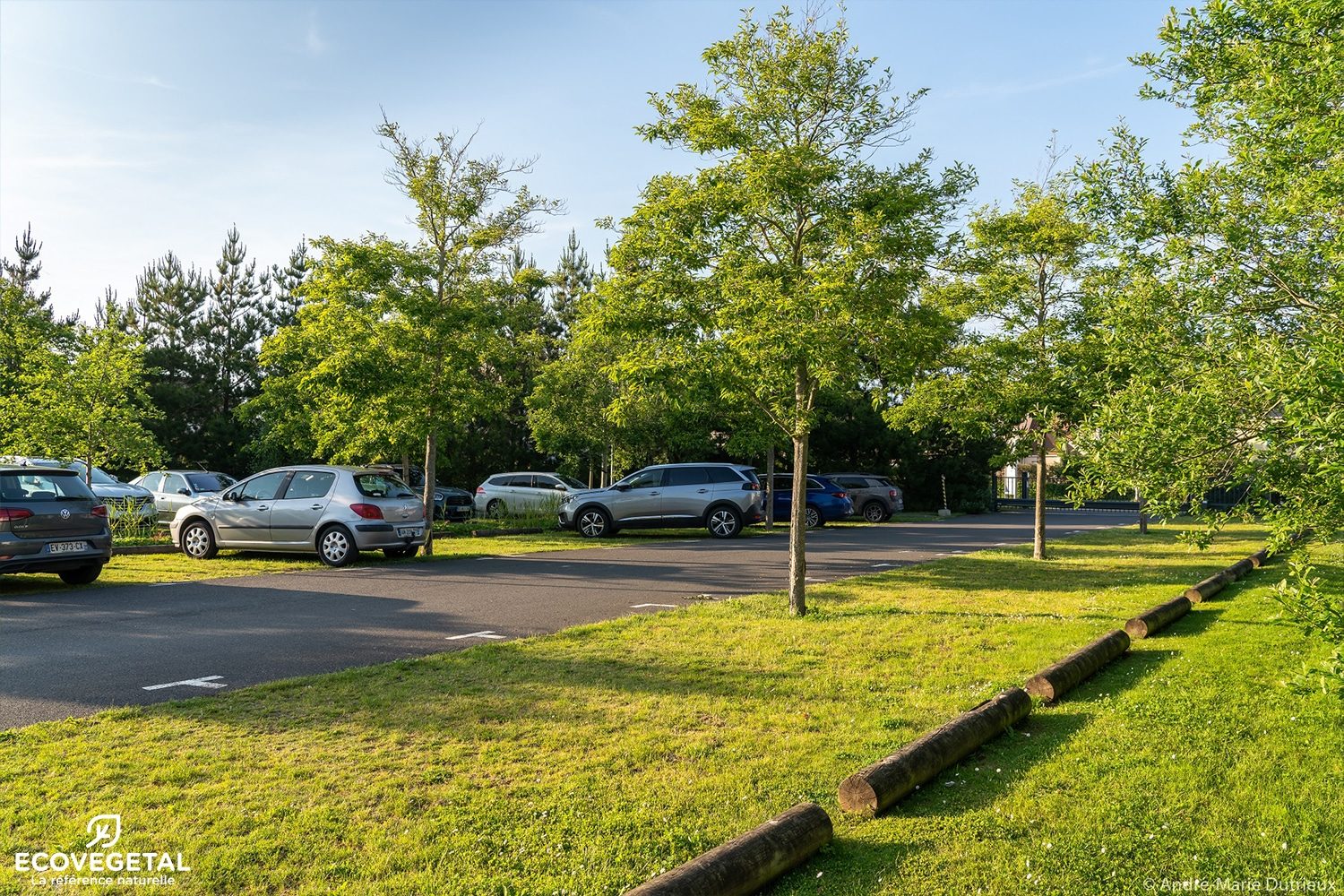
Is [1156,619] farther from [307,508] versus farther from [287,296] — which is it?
[287,296]

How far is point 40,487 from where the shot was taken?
11656 mm

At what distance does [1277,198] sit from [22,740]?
8.66 m

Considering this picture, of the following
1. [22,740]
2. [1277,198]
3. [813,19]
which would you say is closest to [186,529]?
[22,740]

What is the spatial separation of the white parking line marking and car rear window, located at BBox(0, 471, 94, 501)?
6.22 m

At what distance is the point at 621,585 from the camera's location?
12.6 meters

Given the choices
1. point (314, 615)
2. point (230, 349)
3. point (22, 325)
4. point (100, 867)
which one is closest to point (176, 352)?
point (230, 349)

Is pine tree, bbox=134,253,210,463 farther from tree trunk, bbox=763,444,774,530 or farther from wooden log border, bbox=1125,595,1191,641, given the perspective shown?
wooden log border, bbox=1125,595,1191,641

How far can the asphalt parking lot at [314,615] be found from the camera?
6.96m

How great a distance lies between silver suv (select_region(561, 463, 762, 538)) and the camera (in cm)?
2225

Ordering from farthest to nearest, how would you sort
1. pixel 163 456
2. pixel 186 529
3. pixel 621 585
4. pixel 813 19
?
pixel 163 456, pixel 186 529, pixel 621 585, pixel 813 19

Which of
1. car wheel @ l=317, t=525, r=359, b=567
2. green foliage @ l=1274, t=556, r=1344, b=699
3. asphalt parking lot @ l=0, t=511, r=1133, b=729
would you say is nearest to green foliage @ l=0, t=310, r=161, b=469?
car wheel @ l=317, t=525, r=359, b=567

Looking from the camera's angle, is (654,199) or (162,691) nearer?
(162,691)

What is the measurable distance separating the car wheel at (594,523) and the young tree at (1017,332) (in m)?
8.72

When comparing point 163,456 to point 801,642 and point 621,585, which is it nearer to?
point 621,585
